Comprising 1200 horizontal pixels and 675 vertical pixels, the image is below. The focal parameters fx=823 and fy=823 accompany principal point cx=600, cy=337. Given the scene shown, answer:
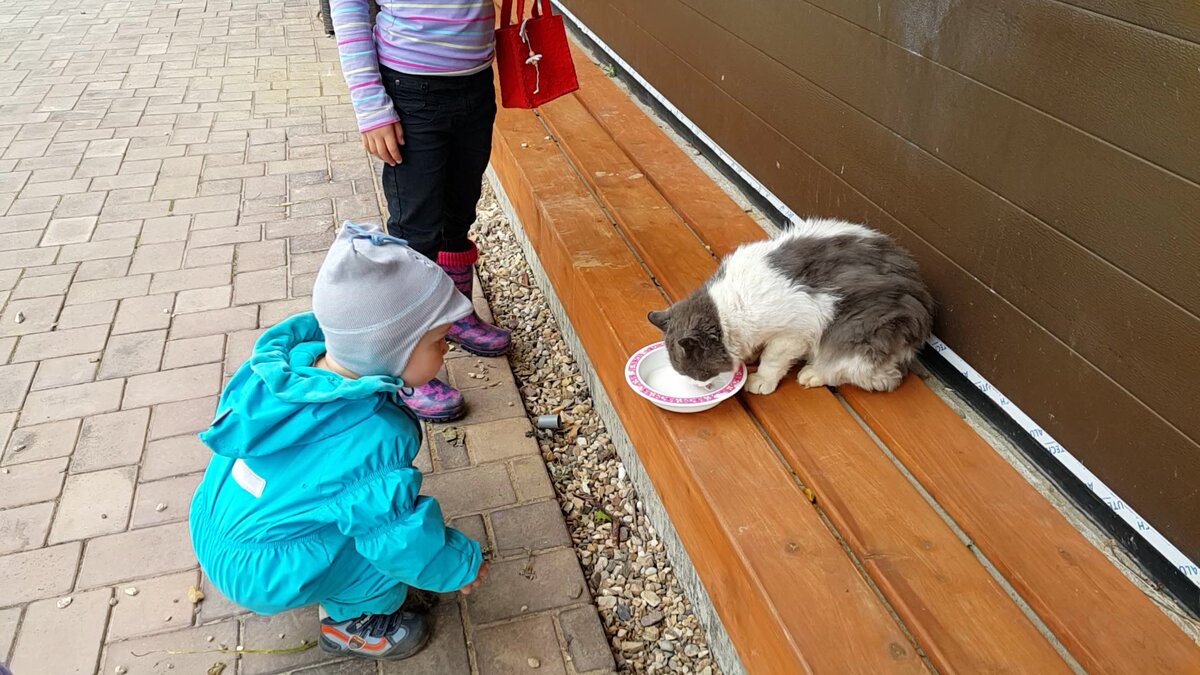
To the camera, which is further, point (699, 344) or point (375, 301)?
point (699, 344)

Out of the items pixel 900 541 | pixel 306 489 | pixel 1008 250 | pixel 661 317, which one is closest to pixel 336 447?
pixel 306 489

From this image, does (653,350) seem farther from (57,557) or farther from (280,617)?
(57,557)

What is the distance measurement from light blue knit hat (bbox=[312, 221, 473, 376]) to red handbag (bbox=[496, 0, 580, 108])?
46.8 inches

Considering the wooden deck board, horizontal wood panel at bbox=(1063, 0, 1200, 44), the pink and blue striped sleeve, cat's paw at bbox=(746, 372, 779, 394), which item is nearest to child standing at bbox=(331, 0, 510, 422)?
the pink and blue striped sleeve

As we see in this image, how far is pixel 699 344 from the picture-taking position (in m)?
2.45

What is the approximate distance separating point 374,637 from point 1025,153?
219cm

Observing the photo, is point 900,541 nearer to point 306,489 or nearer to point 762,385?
point 762,385

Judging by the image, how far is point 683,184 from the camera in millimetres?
3828

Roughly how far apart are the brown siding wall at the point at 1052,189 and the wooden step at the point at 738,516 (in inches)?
30.1

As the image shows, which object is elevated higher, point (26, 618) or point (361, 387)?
point (361, 387)

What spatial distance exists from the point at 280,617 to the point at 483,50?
191cm

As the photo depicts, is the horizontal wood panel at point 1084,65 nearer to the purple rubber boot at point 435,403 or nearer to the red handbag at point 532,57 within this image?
the red handbag at point 532,57

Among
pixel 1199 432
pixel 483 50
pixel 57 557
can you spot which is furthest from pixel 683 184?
pixel 57 557

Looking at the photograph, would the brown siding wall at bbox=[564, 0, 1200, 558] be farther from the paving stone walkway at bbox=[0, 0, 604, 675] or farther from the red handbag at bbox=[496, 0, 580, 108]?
the paving stone walkway at bbox=[0, 0, 604, 675]
